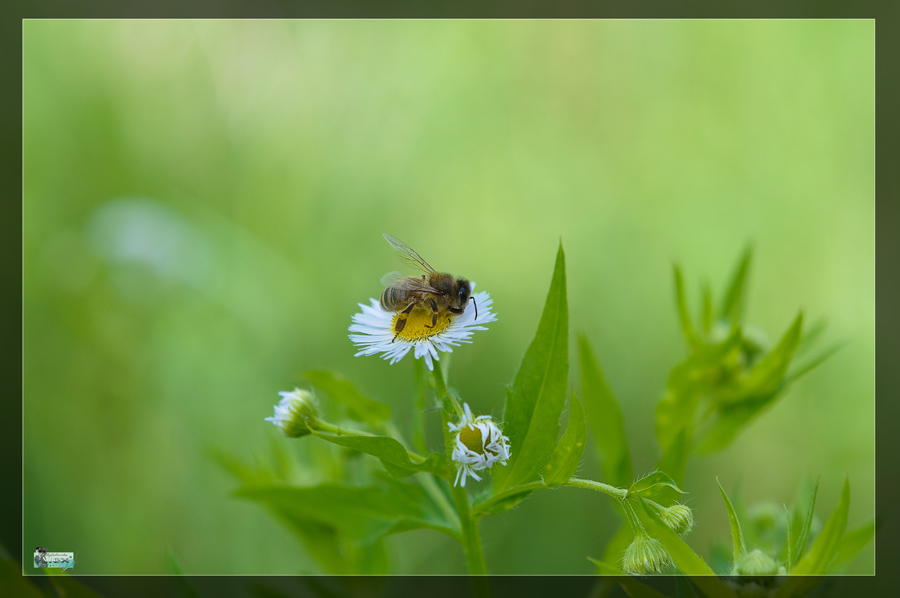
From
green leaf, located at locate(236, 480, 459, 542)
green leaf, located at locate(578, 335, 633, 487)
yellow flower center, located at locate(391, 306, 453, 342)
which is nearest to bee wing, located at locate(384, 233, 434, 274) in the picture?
yellow flower center, located at locate(391, 306, 453, 342)

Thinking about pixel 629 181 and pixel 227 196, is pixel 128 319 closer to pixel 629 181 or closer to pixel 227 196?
pixel 227 196

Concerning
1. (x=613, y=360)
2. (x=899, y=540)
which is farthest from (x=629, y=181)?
(x=899, y=540)

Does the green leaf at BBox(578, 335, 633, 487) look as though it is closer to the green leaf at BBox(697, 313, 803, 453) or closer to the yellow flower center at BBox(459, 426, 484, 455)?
the green leaf at BBox(697, 313, 803, 453)

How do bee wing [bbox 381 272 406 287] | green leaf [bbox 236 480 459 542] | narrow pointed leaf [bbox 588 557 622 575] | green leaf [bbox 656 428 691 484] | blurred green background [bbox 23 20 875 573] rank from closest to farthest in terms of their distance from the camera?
1. narrow pointed leaf [bbox 588 557 622 575]
2. green leaf [bbox 236 480 459 542]
3. green leaf [bbox 656 428 691 484]
4. bee wing [bbox 381 272 406 287]
5. blurred green background [bbox 23 20 875 573]

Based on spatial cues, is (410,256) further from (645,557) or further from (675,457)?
(645,557)

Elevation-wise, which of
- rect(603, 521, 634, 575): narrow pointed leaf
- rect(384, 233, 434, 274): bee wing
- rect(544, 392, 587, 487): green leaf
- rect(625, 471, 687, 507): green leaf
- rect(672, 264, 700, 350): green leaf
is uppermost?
rect(384, 233, 434, 274): bee wing

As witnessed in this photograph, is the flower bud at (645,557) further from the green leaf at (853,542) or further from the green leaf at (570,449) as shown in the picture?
the green leaf at (853,542)
